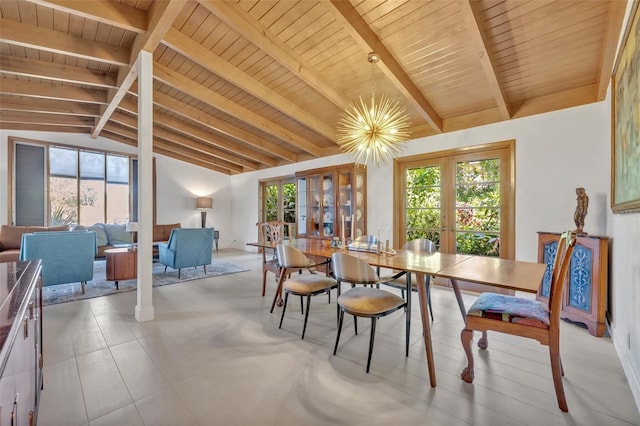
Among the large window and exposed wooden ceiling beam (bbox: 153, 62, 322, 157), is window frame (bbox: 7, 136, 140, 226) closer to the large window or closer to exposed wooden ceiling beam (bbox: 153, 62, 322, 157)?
the large window

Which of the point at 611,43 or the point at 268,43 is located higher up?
the point at 268,43

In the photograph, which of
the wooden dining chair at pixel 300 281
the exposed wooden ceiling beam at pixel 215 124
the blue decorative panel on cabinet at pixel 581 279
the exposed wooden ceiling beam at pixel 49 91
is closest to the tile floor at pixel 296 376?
the blue decorative panel on cabinet at pixel 581 279

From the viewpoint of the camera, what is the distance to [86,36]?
10.2 feet

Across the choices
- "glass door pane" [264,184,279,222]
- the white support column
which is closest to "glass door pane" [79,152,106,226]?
"glass door pane" [264,184,279,222]

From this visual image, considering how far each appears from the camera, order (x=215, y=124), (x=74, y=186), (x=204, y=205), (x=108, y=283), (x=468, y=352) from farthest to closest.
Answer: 1. (x=204, y=205)
2. (x=74, y=186)
3. (x=215, y=124)
4. (x=108, y=283)
5. (x=468, y=352)

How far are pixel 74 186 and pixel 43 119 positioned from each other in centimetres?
150

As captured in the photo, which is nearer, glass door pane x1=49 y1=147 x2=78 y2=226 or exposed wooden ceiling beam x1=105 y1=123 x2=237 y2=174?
glass door pane x1=49 y1=147 x2=78 y2=226

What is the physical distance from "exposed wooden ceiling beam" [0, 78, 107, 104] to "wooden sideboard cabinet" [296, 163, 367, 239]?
12.1 feet

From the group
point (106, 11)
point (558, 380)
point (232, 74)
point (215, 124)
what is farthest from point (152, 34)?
point (558, 380)

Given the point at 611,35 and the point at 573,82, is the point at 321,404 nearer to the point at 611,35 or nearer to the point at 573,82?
the point at 611,35

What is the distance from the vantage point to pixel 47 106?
4.75 m

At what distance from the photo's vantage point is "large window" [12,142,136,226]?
565 centimetres

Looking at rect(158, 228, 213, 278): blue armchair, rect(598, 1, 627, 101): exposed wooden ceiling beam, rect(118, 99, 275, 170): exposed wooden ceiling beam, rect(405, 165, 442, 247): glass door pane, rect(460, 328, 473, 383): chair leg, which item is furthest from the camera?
rect(118, 99, 275, 170): exposed wooden ceiling beam

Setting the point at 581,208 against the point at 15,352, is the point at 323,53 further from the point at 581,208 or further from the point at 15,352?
the point at 15,352
